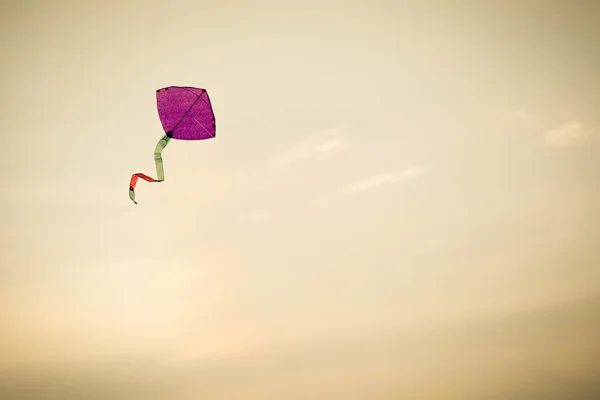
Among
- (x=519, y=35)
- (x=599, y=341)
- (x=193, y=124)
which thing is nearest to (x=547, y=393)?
(x=599, y=341)

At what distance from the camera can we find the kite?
535 cm

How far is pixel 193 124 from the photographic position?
543 cm

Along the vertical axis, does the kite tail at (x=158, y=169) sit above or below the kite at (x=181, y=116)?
below

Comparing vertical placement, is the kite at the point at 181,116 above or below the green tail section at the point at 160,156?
above

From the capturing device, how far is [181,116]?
536 centimetres

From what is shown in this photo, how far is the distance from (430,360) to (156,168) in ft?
12.4

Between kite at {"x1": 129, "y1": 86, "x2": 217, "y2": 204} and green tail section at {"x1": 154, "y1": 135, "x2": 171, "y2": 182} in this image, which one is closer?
green tail section at {"x1": 154, "y1": 135, "x2": 171, "y2": 182}

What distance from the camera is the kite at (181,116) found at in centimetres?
535

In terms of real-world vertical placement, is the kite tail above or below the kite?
below

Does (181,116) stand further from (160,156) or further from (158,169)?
(158,169)

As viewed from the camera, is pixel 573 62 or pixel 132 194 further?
pixel 573 62

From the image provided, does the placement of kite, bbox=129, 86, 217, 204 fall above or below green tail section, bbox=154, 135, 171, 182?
above

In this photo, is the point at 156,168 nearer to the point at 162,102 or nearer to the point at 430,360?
the point at 162,102

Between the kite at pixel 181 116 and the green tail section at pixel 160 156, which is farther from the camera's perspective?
the kite at pixel 181 116
